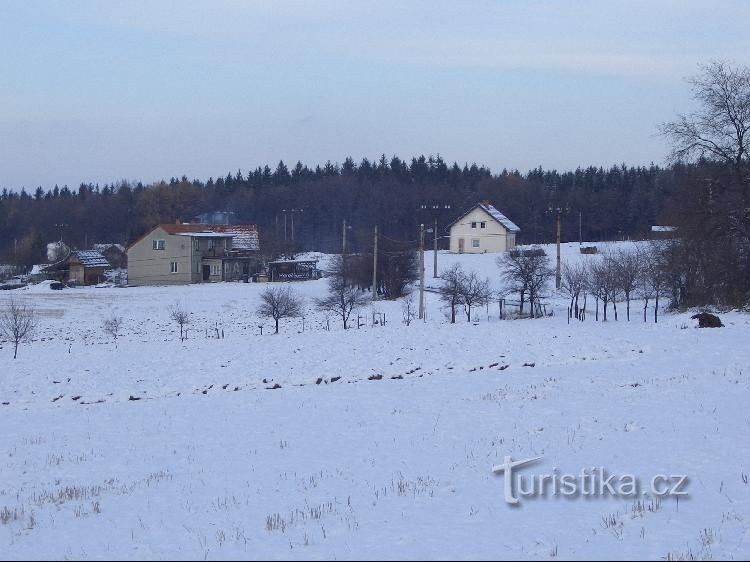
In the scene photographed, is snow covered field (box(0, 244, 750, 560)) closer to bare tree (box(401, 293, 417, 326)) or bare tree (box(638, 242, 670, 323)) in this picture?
bare tree (box(638, 242, 670, 323))

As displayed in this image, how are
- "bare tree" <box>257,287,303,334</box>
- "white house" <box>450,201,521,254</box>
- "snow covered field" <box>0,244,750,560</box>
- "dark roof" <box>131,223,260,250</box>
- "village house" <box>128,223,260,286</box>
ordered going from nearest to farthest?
"snow covered field" <box>0,244,750,560</box> → "bare tree" <box>257,287,303,334</box> → "village house" <box>128,223,260,286</box> → "dark roof" <box>131,223,260,250</box> → "white house" <box>450,201,521,254</box>

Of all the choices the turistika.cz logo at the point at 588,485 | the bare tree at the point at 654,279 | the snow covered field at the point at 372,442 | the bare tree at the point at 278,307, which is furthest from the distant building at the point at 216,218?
the turistika.cz logo at the point at 588,485

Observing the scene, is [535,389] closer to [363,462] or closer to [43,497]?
[363,462]

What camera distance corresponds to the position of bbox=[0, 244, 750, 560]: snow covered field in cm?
801

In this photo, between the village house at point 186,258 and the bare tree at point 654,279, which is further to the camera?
the village house at point 186,258

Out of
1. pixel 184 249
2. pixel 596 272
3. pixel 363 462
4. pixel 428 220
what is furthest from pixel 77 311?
pixel 428 220

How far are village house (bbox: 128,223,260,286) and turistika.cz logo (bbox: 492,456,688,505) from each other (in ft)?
207

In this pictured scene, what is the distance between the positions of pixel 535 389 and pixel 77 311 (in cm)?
3885

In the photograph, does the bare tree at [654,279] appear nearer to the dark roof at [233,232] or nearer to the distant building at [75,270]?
the dark roof at [233,232]

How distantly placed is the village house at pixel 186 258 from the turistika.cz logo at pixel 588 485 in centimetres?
6304

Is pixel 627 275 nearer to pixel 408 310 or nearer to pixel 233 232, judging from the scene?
pixel 408 310

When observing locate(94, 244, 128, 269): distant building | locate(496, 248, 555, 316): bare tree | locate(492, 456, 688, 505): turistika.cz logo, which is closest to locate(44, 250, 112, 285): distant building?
locate(94, 244, 128, 269): distant building

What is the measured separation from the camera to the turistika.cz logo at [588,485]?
29.8 feet

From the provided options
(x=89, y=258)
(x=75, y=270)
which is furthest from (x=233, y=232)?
(x=75, y=270)
